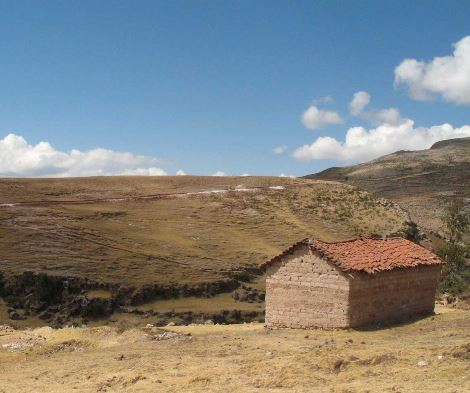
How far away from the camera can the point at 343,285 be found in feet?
64.1

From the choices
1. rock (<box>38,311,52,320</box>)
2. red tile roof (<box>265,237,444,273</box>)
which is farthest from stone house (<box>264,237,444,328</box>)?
rock (<box>38,311,52,320</box>)

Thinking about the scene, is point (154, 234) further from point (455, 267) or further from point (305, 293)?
point (305, 293)

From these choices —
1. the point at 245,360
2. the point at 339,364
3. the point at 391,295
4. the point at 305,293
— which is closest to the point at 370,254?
the point at 391,295

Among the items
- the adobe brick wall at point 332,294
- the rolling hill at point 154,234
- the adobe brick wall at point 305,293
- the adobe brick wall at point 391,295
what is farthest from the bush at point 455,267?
the adobe brick wall at point 305,293

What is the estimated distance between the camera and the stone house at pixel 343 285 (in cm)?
1962

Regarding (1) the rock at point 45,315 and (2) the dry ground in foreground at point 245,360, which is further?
(1) the rock at point 45,315

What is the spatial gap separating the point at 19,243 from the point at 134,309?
10205 millimetres

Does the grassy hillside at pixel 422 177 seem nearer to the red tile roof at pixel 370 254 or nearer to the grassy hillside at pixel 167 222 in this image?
the grassy hillside at pixel 167 222

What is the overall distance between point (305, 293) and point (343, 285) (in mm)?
1579

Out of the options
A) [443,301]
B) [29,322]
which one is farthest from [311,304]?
[29,322]

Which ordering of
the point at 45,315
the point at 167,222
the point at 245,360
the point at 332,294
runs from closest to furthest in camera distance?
the point at 245,360, the point at 332,294, the point at 45,315, the point at 167,222

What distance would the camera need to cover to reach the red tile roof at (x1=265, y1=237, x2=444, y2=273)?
1991 centimetres

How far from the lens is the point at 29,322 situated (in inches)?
1169

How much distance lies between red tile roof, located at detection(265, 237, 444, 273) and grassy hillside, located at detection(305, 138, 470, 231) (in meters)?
39.5
